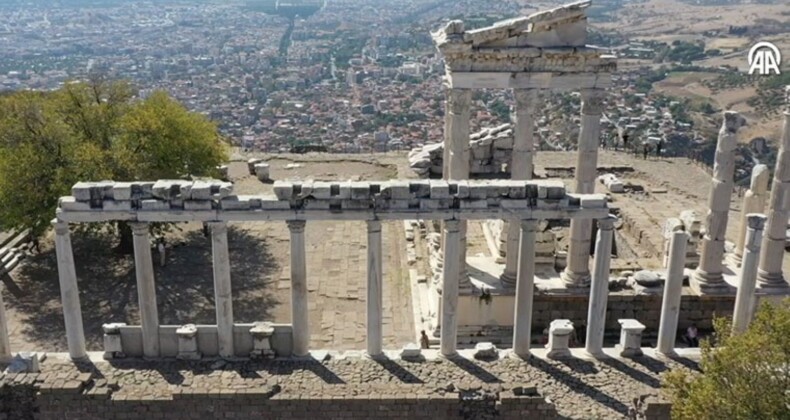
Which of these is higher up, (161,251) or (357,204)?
(357,204)

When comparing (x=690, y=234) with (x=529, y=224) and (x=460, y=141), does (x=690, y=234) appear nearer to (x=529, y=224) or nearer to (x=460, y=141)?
(x=460, y=141)

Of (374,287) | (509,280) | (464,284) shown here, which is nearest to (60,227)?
(374,287)

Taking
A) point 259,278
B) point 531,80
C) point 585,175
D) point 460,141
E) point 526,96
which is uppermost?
point 531,80

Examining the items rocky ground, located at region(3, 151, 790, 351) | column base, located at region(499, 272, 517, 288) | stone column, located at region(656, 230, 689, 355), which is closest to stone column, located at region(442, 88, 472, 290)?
column base, located at region(499, 272, 517, 288)

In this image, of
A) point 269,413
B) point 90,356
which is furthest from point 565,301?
point 90,356

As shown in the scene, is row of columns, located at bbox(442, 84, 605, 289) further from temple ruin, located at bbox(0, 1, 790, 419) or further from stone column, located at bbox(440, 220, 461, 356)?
stone column, located at bbox(440, 220, 461, 356)

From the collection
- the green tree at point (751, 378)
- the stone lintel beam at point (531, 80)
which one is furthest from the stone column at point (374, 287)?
the green tree at point (751, 378)
